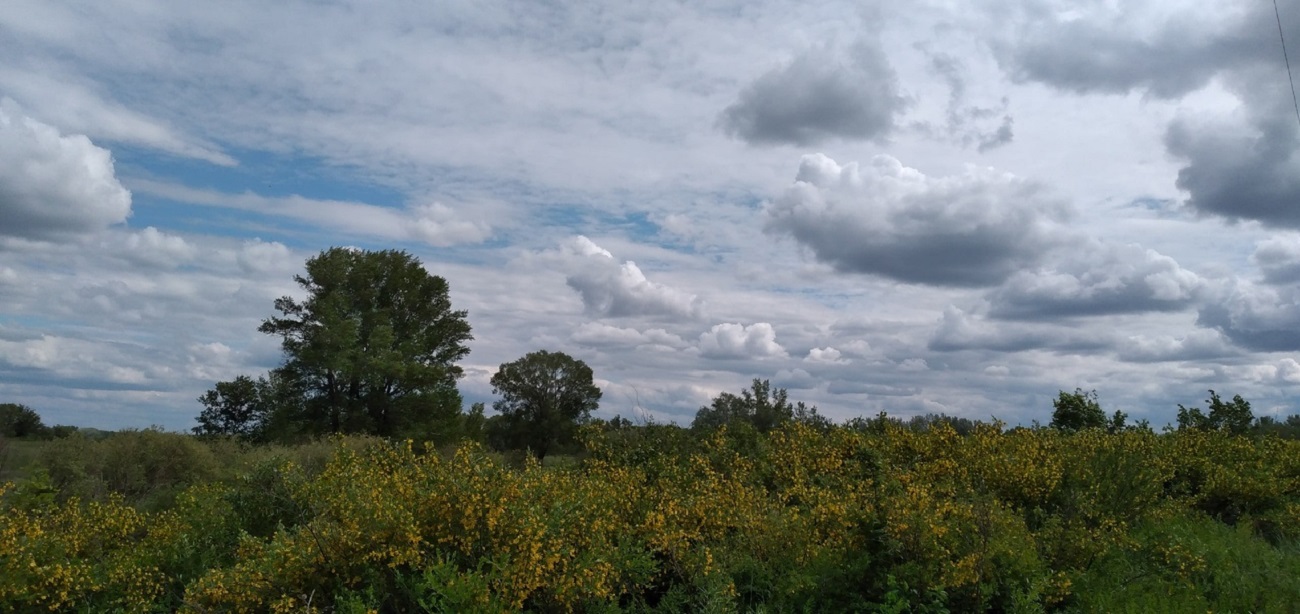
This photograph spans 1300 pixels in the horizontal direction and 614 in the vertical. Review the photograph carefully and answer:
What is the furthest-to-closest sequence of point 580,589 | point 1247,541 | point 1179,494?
point 1179,494, point 1247,541, point 580,589

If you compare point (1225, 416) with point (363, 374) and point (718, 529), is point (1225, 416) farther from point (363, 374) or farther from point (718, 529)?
point (363, 374)

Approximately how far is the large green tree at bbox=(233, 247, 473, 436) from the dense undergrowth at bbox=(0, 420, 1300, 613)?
23.4 meters

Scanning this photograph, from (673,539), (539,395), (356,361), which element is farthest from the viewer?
(539,395)

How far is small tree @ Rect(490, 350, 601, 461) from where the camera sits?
41.6 m

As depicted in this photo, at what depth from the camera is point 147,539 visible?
9.41 metres

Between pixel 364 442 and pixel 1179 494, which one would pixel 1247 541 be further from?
pixel 364 442

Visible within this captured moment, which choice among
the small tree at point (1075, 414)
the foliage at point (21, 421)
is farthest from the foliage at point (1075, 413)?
the foliage at point (21, 421)

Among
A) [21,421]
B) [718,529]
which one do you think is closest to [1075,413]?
[718,529]

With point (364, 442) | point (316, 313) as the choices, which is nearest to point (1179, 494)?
point (364, 442)

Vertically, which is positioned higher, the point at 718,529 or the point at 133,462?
the point at 133,462

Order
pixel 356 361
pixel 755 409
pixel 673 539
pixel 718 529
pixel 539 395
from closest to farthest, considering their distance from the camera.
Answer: pixel 673 539 < pixel 718 529 < pixel 755 409 < pixel 356 361 < pixel 539 395

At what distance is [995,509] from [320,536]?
5764mm

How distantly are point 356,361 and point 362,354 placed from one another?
327 millimetres

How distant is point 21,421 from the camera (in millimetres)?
34969
